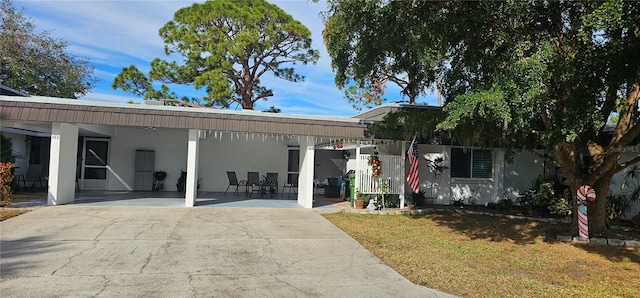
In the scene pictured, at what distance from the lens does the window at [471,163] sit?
12930mm

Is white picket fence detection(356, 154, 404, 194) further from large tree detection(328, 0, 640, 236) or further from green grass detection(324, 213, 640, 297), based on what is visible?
large tree detection(328, 0, 640, 236)

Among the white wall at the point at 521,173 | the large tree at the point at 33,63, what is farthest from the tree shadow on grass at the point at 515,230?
the large tree at the point at 33,63

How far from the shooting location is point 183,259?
222 inches

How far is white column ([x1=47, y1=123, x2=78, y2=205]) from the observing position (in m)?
9.88

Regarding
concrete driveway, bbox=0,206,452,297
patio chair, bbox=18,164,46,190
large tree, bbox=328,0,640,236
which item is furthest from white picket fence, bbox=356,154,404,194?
patio chair, bbox=18,164,46,190

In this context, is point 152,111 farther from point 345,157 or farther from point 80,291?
point 345,157

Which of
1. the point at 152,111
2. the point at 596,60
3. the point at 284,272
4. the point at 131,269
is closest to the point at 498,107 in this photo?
the point at 596,60

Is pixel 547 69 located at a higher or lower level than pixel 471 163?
higher

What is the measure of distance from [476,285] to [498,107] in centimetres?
262

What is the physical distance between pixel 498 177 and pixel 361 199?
5.00m

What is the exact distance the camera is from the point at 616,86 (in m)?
6.52

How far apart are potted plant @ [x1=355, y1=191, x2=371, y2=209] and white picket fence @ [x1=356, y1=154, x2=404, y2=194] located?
14cm

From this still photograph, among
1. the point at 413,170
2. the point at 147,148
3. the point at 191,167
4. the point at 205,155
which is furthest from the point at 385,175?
the point at 147,148

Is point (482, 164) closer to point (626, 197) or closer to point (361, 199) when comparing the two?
point (626, 197)
